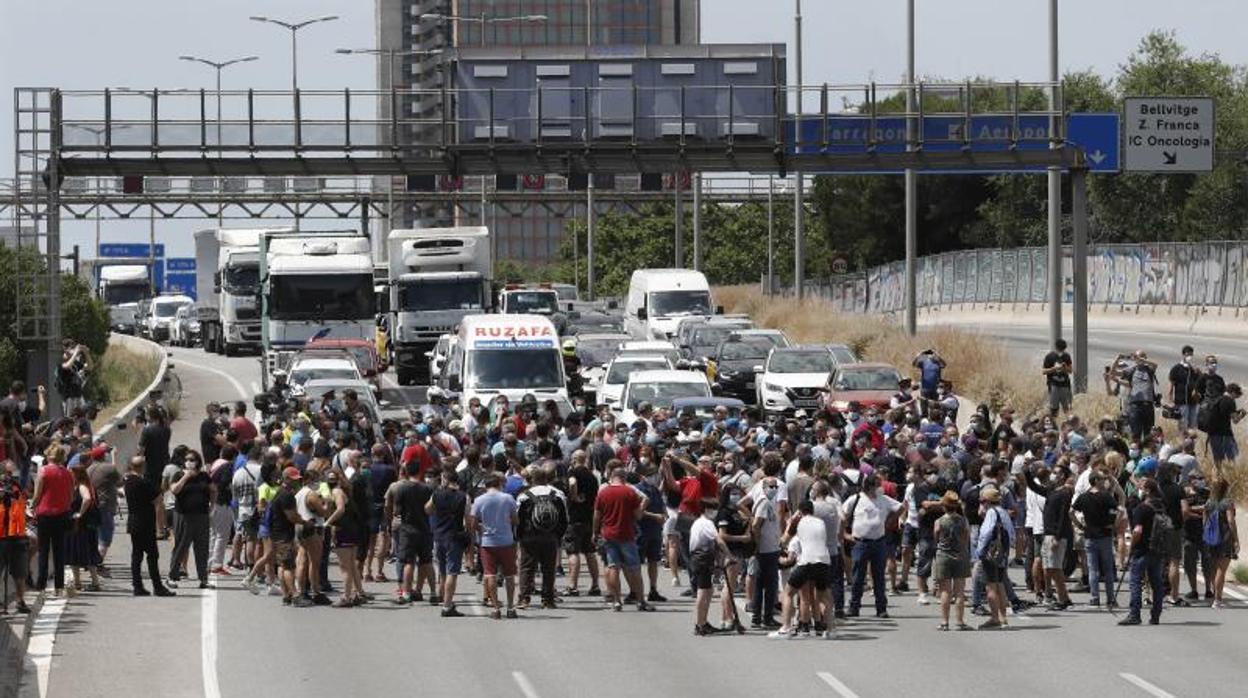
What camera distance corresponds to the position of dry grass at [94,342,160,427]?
208ft

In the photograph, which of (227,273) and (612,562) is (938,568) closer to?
(612,562)

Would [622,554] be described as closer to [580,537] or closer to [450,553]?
[580,537]

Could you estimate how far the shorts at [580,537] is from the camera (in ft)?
88.0

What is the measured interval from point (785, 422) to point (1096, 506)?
21.4ft

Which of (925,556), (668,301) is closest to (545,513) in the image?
(925,556)

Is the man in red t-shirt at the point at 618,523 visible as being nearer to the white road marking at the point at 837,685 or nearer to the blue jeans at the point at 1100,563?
the white road marking at the point at 837,685

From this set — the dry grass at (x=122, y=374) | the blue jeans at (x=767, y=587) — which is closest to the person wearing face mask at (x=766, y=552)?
the blue jeans at (x=767, y=587)

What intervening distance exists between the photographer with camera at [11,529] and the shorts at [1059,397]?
2067 cm

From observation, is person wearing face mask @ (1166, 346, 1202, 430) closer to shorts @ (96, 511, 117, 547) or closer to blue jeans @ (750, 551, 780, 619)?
blue jeans @ (750, 551, 780, 619)

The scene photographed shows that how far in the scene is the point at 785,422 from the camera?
31.1m

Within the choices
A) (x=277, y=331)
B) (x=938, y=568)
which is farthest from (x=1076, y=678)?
(x=277, y=331)

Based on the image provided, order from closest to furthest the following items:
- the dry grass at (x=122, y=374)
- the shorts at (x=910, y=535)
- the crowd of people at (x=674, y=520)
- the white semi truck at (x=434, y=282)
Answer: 1. the crowd of people at (x=674, y=520)
2. the shorts at (x=910, y=535)
3. the white semi truck at (x=434, y=282)
4. the dry grass at (x=122, y=374)

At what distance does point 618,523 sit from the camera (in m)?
25.3

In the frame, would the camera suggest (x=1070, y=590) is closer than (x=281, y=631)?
No
